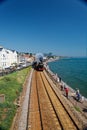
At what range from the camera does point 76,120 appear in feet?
55.1

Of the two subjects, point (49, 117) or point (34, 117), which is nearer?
point (49, 117)

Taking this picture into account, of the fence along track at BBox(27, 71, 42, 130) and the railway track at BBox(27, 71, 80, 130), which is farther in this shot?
the fence along track at BBox(27, 71, 42, 130)

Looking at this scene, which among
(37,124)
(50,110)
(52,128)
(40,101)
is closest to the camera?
(52,128)

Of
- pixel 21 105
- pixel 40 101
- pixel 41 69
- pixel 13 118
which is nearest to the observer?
pixel 13 118

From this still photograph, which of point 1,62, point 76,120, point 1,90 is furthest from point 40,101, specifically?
point 1,62

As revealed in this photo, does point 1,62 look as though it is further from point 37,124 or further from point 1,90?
point 37,124

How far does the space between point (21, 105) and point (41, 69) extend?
50.1 meters

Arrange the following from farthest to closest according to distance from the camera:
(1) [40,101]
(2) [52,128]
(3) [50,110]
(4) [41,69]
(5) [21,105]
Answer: (4) [41,69] < (1) [40,101] < (5) [21,105] < (3) [50,110] < (2) [52,128]

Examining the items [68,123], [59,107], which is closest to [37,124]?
[68,123]

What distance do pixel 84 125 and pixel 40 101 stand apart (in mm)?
9432

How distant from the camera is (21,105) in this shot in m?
22.8

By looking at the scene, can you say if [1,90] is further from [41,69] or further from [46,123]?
[41,69]

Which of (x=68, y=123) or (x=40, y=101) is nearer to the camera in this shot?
(x=68, y=123)

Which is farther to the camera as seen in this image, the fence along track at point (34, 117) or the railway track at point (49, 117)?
the fence along track at point (34, 117)
